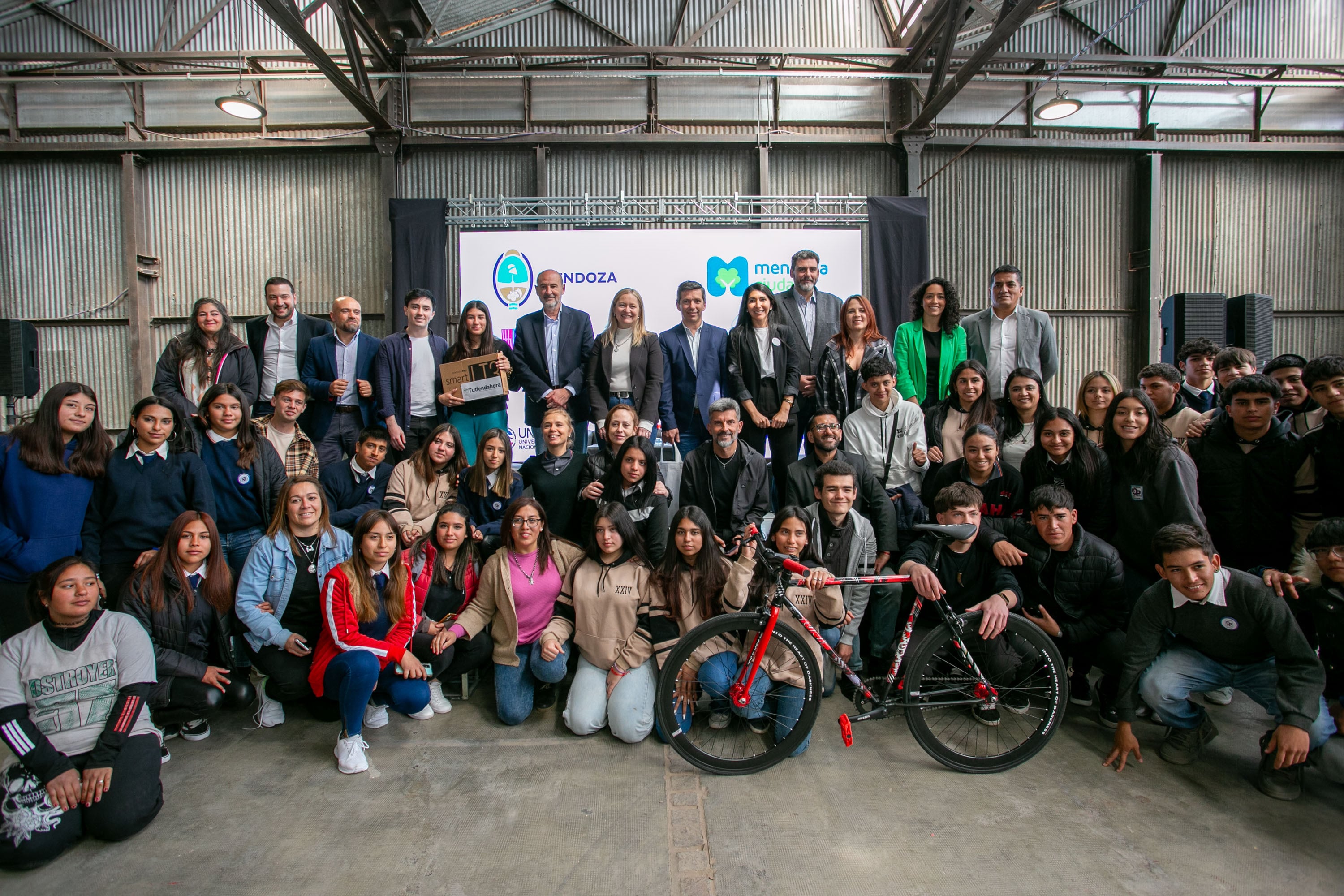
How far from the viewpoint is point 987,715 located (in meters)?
3.02

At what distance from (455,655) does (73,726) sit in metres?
1.41

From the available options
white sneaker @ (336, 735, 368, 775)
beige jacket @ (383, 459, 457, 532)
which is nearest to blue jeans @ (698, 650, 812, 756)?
white sneaker @ (336, 735, 368, 775)

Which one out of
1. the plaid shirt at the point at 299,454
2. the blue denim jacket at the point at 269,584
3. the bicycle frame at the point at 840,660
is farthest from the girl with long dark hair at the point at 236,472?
the bicycle frame at the point at 840,660

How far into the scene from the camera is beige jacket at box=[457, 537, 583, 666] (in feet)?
10.8

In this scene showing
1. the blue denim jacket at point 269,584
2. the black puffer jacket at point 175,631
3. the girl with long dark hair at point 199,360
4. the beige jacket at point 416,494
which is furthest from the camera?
the girl with long dark hair at point 199,360

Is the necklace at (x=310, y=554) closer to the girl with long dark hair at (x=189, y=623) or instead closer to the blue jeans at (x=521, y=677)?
the girl with long dark hair at (x=189, y=623)

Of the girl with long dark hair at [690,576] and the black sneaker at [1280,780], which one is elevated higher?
the girl with long dark hair at [690,576]

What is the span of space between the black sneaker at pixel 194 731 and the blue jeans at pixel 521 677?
133 cm

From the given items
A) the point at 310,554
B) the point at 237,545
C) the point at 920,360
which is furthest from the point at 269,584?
the point at 920,360

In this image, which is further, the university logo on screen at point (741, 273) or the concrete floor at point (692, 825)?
the university logo on screen at point (741, 273)

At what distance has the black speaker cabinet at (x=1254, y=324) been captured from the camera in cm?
632

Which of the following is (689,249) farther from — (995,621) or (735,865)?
(735,865)

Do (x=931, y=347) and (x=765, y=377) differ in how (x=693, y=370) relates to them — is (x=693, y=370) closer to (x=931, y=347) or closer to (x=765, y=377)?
(x=765, y=377)

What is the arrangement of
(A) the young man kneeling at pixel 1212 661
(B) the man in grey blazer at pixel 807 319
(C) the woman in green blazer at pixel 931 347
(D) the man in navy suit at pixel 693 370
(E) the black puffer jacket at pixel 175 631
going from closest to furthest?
(A) the young man kneeling at pixel 1212 661 → (E) the black puffer jacket at pixel 175 631 → (C) the woman in green blazer at pixel 931 347 → (B) the man in grey blazer at pixel 807 319 → (D) the man in navy suit at pixel 693 370
